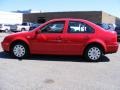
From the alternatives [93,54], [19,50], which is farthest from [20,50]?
[93,54]

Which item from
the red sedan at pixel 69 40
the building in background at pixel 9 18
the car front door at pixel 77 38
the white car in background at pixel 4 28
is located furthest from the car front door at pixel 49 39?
the building in background at pixel 9 18

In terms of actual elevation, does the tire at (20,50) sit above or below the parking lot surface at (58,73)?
above

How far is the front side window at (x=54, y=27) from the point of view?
10.4 meters

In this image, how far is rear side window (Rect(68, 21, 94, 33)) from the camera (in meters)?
10.4

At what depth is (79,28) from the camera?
10422 millimetres

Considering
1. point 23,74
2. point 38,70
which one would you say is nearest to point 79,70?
point 38,70

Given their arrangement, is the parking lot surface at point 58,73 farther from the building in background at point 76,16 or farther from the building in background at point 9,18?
the building in background at point 9,18

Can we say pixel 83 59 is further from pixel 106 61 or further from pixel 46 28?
pixel 46 28

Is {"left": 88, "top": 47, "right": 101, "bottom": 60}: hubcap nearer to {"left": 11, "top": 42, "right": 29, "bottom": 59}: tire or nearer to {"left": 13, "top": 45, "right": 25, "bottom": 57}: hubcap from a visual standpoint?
{"left": 11, "top": 42, "right": 29, "bottom": 59}: tire

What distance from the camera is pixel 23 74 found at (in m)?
7.83

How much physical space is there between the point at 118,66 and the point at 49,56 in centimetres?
313

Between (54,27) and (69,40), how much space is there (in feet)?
2.60

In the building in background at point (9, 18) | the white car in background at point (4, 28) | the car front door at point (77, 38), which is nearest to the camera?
the car front door at point (77, 38)

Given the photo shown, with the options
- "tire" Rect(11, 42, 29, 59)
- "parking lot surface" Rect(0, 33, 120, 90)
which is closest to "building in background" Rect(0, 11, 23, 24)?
"tire" Rect(11, 42, 29, 59)
